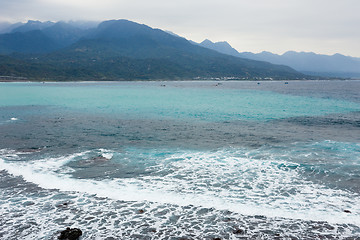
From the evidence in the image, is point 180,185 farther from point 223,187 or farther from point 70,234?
point 70,234

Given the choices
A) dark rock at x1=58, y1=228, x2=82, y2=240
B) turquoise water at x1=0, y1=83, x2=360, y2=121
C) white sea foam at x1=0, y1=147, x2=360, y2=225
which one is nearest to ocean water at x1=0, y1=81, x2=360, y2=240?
white sea foam at x1=0, y1=147, x2=360, y2=225

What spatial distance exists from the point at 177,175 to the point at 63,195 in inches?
268

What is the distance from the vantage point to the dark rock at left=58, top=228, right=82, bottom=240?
9.87m

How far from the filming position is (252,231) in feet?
34.6

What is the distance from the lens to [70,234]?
32.6ft

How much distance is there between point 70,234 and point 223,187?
27.7 ft

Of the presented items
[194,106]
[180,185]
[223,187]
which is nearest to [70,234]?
[180,185]

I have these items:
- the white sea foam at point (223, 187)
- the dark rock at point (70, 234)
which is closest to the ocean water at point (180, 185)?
the white sea foam at point (223, 187)

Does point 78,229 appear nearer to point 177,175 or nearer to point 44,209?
point 44,209

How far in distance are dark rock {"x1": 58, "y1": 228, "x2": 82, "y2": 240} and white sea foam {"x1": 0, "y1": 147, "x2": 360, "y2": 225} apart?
375 centimetres

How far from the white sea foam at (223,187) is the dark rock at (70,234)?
375 cm

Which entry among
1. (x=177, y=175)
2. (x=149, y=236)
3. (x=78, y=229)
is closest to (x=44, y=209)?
(x=78, y=229)

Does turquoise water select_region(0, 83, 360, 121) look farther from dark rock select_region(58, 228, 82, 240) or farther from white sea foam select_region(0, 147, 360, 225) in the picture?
dark rock select_region(58, 228, 82, 240)

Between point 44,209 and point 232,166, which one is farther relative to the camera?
point 232,166
